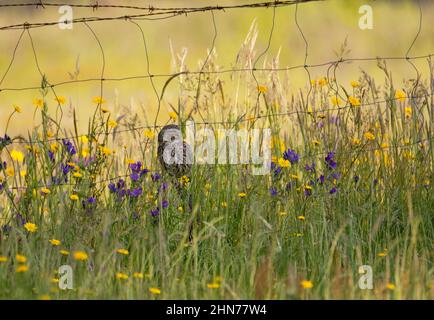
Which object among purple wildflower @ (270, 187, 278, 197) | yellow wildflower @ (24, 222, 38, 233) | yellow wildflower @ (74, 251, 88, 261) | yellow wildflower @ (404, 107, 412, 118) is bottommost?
yellow wildflower @ (74, 251, 88, 261)

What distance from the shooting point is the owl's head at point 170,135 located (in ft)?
15.4

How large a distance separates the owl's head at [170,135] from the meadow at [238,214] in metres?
0.05

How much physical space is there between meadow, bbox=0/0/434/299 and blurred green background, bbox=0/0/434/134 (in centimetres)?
883

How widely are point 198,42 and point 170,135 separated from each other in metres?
11.5

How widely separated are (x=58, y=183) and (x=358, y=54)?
11.1 meters

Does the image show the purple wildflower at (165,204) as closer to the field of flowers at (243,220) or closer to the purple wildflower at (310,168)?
the field of flowers at (243,220)

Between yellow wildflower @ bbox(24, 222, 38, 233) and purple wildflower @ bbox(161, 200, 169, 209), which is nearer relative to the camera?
yellow wildflower @ bbox(24, 222, 38, 233)

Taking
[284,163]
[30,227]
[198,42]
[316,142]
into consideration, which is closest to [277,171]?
[284,163]

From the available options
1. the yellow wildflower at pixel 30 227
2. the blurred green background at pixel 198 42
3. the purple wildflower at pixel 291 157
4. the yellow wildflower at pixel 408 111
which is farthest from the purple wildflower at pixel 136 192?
the blurred green background at pixel 198 42

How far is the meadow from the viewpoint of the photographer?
139 inches

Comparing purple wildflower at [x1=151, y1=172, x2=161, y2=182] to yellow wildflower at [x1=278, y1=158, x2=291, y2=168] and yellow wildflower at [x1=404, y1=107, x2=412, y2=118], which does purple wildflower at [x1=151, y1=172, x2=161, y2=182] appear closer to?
yellow wildflower at [x1=278, y1=158, x2=291, y2=168]

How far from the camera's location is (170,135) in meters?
4.71

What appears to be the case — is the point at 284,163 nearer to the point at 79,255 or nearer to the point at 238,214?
the point at 238,214

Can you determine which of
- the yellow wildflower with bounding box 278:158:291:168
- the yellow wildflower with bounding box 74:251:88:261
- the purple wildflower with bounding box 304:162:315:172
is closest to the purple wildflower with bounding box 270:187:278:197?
the yellow wildflower with bounding box 278:158:291:168
